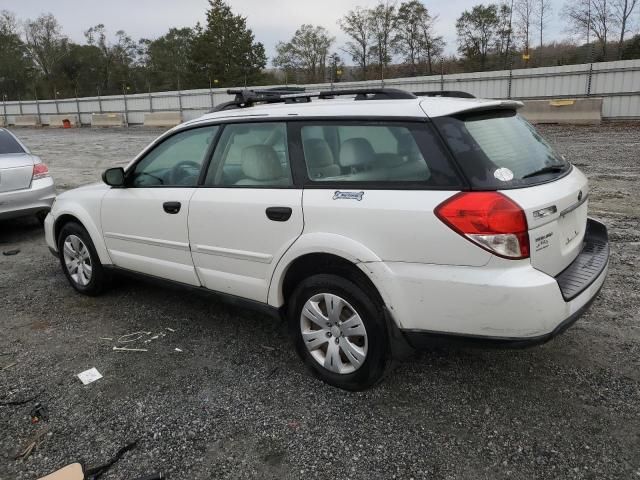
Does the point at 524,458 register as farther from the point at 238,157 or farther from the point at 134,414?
the point at 238,157

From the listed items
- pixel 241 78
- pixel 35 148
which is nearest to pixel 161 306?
pixel 35 148

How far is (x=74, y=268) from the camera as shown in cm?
488

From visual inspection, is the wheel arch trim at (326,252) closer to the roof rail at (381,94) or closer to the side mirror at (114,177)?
the roof rail at (381,94)

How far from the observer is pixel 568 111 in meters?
17.9

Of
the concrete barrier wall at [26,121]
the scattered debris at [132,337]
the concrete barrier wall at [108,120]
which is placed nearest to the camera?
the scattered debris at [132,337]

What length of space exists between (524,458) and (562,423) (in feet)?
1.27

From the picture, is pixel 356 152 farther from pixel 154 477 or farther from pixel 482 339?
pixel 154 477

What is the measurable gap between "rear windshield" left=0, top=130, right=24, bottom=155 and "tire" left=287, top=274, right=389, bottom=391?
19.6 feet

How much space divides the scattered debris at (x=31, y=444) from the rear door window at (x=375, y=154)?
2064mm

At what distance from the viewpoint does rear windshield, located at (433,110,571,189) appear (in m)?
2.61

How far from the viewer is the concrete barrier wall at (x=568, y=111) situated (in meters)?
17.5

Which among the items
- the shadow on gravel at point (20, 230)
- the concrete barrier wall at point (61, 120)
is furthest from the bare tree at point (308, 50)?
the shadow on gravel at point (20, 230)

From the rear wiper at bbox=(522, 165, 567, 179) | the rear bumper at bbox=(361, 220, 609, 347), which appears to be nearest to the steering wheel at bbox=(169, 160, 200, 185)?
the rear bumper at bbox=(361, 220, 609, 347)

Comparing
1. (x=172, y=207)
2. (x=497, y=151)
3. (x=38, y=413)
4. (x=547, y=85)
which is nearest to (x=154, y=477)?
(x=38, y=413)
